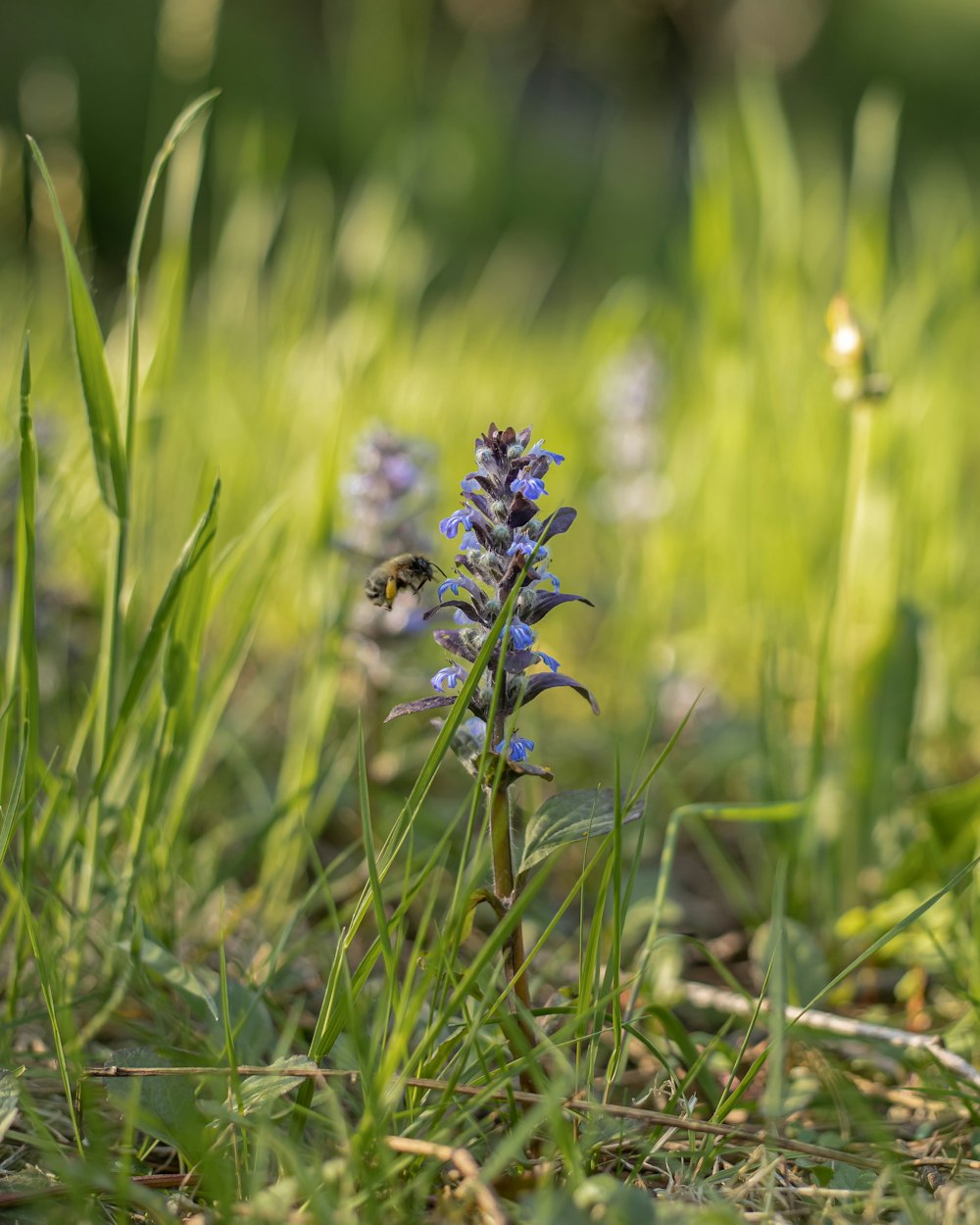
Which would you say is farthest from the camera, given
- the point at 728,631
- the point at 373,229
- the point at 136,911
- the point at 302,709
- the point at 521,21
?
the point at 521,21

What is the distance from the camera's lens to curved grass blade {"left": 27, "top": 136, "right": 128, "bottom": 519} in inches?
52.1

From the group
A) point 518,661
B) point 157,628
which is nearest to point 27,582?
point 157,628

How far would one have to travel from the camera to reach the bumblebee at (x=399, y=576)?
1.46 metres

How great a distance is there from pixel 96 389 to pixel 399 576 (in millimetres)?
449

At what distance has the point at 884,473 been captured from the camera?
7.30 feet

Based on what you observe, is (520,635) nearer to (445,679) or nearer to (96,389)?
(445,679)

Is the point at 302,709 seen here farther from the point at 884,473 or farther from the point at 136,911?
the point at 884,473

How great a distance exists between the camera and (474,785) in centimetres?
105

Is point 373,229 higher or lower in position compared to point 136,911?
higher

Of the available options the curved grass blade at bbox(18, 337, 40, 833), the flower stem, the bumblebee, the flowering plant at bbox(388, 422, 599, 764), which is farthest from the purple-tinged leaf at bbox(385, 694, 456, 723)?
the curved grass blade at bbox(18, 337, 40, 833)

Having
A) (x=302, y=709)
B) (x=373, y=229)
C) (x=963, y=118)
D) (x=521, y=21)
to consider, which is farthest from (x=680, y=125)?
(x=302, y=709)

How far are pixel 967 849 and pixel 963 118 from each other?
1812 cm

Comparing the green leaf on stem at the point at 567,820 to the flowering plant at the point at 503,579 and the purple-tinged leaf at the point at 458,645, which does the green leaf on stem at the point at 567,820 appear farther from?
the purple-tinged leaf at the point at 458,645

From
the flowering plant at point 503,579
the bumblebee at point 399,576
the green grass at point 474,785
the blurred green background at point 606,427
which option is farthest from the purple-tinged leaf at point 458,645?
the blurred green background at point 606,427
